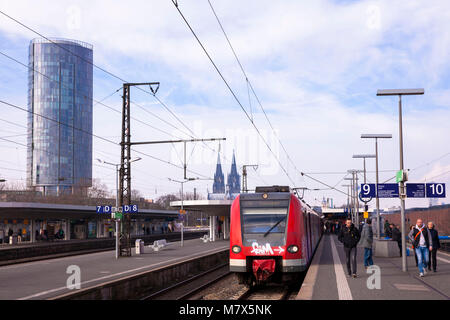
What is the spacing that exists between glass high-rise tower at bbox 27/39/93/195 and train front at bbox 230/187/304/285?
146 metres

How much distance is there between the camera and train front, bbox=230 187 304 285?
1360cm

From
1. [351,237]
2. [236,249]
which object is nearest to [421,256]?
[351,237]

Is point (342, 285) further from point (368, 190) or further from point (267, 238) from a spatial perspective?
point (368, 190)

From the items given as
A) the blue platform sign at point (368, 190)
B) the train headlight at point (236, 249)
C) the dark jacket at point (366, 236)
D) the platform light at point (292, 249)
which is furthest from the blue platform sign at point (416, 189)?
Answer: the train headlight at point (236, 249)

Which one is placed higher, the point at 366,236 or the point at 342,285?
the point at 366,236

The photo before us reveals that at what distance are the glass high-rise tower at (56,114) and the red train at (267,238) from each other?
479 ft

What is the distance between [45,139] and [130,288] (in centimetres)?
15465

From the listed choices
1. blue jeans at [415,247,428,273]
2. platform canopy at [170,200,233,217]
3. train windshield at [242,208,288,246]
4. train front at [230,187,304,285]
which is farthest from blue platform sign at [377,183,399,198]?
platform canopy at [170,200,233,217]

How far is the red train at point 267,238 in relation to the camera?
44.6 feet

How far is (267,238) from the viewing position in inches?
547

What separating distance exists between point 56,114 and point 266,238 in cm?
15235

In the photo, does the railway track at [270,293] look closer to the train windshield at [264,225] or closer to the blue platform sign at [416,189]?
the train windshield at [264,225]

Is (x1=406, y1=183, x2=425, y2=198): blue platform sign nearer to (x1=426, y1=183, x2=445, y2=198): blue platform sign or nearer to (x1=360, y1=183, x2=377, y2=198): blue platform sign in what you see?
(x1=426, y1=183, x2=445, y2=198): blue platform sign
